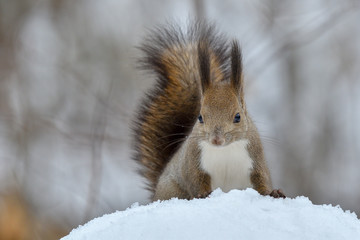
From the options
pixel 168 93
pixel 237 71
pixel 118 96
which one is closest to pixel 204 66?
pixel 237 71

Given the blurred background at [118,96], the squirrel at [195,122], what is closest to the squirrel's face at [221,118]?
the squirrel at [195,122]

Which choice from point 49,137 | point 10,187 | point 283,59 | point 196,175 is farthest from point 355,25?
point 196,175

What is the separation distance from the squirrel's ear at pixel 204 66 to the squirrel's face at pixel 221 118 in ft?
0.09

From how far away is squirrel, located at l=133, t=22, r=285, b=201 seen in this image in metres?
1.65

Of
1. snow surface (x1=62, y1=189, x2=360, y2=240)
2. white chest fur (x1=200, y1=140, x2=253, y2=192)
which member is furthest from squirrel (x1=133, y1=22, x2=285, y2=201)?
snow surface (x1=62, y1=189, x2=360, y2=240)

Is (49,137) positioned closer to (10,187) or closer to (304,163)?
(10,187)

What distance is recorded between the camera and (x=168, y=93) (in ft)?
6.70

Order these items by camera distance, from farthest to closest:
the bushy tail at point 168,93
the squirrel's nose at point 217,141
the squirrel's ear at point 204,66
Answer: the bushy tail at point 168,93, the squirrel's ear at point 204,66, the squirrel's nose at point 217,141

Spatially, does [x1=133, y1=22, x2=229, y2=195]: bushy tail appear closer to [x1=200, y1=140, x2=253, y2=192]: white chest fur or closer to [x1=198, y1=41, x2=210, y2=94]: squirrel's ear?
[x1=198, y1=41, x2=210, y2=94]: squirrel's ear

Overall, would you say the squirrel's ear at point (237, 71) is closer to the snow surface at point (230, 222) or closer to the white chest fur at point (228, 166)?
the white chest fur at point (228, 166)

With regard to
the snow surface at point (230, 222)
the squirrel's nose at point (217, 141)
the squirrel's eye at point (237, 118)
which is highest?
the snow surface at point (230, 222)

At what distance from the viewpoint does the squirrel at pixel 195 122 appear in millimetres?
1651

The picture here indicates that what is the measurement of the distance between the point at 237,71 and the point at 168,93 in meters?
0.39

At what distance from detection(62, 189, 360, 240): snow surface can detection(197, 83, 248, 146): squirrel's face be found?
529 mm
